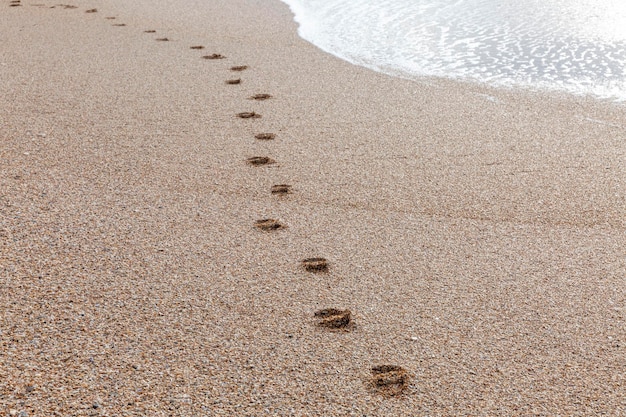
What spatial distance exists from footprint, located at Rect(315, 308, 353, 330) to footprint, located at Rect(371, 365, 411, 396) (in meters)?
0.32

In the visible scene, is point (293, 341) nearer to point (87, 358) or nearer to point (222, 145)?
point (87, 358)

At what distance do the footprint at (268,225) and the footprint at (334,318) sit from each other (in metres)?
0.86

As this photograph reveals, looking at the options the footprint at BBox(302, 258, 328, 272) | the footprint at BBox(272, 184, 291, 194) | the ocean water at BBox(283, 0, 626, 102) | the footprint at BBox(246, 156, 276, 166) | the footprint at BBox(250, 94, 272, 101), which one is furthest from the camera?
the ocean water at BBox(283, 0, 626, 102)

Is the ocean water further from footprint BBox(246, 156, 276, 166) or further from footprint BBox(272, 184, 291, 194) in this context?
footprint BBox(272, 184, 291, 194)

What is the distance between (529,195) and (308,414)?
2.50 metres

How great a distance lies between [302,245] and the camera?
3.67 meters

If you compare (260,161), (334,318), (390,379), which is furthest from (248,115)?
(390,379)

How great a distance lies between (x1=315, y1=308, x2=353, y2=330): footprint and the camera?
9.87ft

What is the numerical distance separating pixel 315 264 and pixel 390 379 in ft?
3.03

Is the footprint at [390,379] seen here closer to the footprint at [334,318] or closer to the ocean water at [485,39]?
the footprint at [334,318]

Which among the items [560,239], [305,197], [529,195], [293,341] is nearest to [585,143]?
[529,195]

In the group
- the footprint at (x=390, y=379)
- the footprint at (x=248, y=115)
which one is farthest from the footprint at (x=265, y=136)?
the footprint at (x=390, y=379)

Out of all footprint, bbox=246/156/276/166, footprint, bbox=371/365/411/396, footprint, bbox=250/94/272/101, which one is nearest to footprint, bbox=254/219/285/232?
footprint, bbox=246/156/276/166

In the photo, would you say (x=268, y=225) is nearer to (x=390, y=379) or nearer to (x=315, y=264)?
(x=315, y=264)
